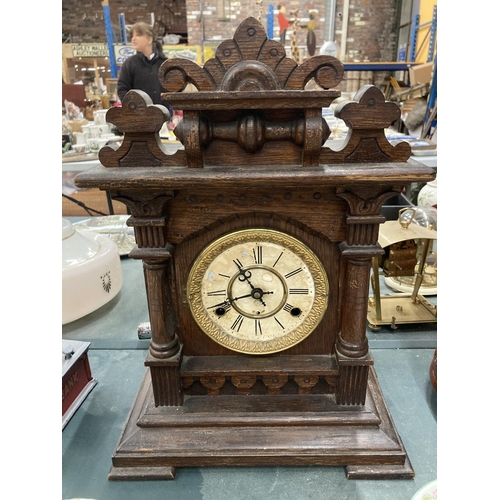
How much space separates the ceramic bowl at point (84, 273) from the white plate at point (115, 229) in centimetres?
47

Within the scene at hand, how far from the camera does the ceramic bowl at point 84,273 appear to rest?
4.55ft

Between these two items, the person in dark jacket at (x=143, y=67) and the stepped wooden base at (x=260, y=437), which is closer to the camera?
the stepped wooden base at (x=260, y=437)

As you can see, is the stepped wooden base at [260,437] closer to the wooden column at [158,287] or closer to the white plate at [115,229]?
the wooden column at [158,287]

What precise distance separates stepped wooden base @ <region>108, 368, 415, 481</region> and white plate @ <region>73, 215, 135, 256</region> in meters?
1.20

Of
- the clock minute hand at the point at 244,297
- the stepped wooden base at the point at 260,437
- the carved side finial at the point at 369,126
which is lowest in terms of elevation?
the stepped wooden base at the point at 260,437

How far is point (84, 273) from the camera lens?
1.41m

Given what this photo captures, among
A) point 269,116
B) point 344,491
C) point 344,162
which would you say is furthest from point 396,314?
point 269,116

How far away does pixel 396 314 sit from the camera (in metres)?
1.44

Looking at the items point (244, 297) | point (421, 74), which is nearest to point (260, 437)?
point (244, 297)

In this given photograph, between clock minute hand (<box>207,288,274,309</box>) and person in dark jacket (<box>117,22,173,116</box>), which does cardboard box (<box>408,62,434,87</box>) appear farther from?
clock minute hand (<box>207,288,274,309</box>)

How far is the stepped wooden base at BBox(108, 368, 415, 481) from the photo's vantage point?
0.90 m

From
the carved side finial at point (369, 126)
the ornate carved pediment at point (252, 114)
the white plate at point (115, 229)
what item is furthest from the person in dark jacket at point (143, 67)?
the carved side finial at point (369, 126)

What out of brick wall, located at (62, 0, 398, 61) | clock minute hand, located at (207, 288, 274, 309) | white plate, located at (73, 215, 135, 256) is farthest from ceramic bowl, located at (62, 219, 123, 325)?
brick wall, located at (62, 0, 398, 61)

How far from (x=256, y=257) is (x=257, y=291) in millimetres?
77
